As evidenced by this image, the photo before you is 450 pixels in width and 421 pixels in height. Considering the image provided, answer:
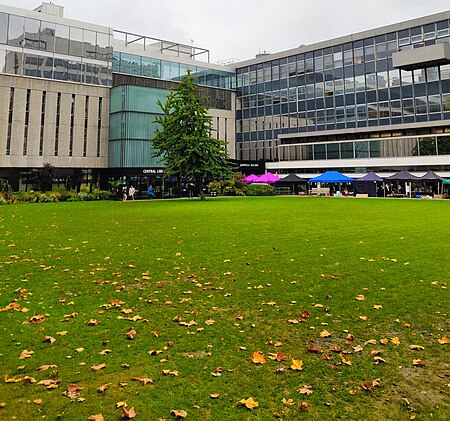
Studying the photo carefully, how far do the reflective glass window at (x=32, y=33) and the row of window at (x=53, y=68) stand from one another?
123 centimetres

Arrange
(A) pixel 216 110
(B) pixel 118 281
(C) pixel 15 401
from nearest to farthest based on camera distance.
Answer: (C) pixel 15 401
(B) pixel 118 281
(A) pixel 216 110

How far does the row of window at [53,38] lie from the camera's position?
4569cm

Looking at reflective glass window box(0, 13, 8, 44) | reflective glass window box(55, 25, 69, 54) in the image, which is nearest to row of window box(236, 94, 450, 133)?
reflective glass window box(55, 25, 69, 54)

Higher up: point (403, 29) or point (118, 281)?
point (403, 29)

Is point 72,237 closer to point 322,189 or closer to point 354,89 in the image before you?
point 322,189

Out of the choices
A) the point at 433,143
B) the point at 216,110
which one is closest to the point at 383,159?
the point at 433,143

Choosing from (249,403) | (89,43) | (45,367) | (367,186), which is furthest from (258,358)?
(89,43)

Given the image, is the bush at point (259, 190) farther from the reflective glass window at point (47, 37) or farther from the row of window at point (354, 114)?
the reflective glass window at point (47, 37)

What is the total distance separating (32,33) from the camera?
153ft

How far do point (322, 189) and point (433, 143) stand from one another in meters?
14.5

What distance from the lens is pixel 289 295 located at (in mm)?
6590

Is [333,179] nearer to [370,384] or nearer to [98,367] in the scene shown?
[370,384]

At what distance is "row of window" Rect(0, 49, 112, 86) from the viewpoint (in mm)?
45938

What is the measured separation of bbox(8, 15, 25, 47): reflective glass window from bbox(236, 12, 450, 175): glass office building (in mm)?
34587
